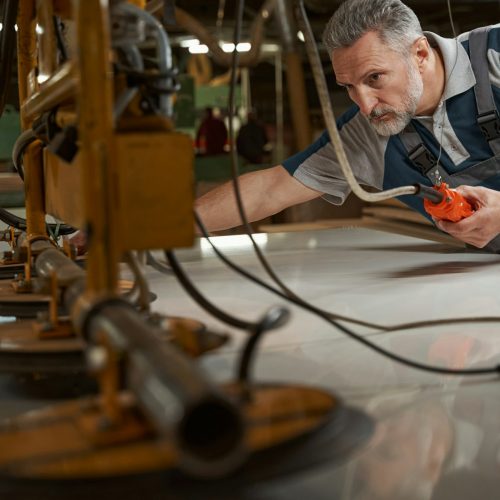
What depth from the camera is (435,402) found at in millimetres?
1173

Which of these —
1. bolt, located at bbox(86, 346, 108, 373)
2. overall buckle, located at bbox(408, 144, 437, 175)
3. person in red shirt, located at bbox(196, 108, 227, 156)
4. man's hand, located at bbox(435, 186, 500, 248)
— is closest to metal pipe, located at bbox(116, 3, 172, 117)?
bolt, located at bbox(86, 346, 108, 373)

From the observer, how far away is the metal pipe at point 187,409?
2.18 feet

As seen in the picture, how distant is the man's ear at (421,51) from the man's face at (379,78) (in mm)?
37

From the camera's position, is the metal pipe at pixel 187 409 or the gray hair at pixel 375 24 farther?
the gray hair at pixel 375 24

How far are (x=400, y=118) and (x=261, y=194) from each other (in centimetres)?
58

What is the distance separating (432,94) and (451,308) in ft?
3.29

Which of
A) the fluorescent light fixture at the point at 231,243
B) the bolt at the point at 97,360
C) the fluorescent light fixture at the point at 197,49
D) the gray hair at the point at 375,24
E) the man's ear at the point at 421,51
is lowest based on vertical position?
the fluorescent light fixture at the point at 231,243

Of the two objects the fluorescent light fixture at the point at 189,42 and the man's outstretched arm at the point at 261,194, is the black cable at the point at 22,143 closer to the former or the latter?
the man's outstretched arm at the point at 261,194

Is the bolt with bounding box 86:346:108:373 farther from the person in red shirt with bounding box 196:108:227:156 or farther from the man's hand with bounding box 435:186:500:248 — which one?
the person in red shirt with bounding box 196:108:227:156

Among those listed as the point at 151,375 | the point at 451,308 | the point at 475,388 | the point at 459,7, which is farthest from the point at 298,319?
the point at 459,7

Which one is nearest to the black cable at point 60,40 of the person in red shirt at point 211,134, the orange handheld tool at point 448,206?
the orange handheld tool at point 448,206

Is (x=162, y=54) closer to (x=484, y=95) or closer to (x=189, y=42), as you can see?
(x=484, y=95)

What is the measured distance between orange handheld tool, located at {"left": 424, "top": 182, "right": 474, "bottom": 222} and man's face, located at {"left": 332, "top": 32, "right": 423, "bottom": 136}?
18.9 inches

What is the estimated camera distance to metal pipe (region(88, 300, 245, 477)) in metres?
0.66
